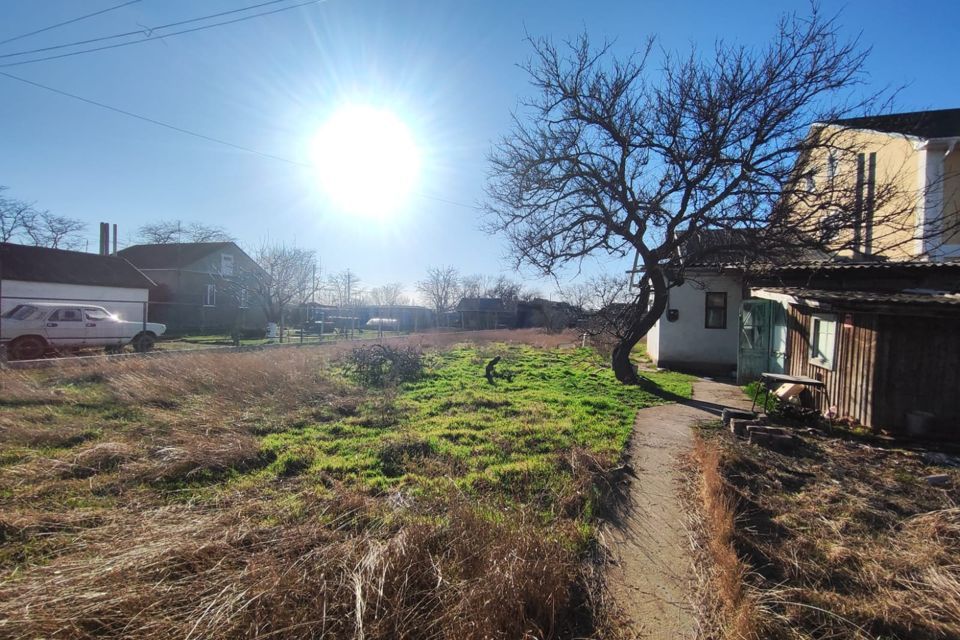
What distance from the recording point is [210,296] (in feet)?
101

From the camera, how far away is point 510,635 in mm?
2326

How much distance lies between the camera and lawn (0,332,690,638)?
2.28m

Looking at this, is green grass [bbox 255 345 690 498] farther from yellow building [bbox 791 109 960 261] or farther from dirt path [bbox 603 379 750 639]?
yellow building [bbox 791 109 960 261]

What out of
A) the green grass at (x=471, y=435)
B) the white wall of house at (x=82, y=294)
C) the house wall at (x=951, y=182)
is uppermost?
the house wall at (x=951, y=182)

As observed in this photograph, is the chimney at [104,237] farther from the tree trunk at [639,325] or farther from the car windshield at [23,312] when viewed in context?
the tree trunk at [639,325]

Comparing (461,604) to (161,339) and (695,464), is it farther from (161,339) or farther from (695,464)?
(161,339)

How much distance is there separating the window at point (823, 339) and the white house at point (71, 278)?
2426 centimetres

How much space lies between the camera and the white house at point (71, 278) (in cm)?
2034

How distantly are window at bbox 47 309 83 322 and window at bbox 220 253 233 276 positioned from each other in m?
18.9

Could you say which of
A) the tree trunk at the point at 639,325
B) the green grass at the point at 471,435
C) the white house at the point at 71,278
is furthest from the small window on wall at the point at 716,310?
the white house at the point at 71,278

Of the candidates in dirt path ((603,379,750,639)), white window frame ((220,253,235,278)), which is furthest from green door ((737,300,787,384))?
white window frame ((220,253,235,278))

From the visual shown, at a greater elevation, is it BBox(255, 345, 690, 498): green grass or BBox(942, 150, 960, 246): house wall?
BBox(942, 150, 960, 246): house wall

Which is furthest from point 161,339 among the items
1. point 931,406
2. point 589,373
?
point 931,406

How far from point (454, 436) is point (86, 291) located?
2660 cm
